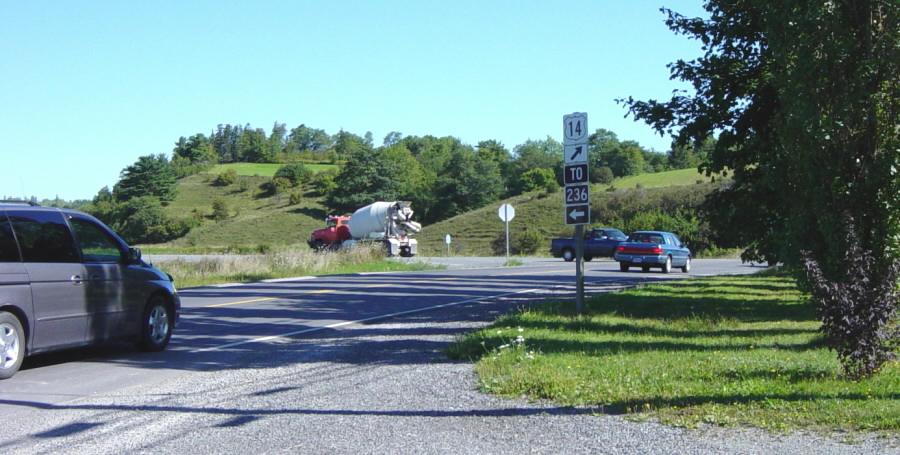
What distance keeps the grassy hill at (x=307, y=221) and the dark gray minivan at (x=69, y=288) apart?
55611 mm

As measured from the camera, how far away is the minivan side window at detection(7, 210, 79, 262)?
1036cm

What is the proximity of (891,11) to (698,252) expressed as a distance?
52436 millimetres

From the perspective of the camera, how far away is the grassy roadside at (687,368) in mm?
7430

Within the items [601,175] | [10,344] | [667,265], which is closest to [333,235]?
[667,265]

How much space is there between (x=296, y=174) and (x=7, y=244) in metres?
108

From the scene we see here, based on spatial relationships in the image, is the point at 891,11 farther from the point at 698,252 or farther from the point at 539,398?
the point at 698,252

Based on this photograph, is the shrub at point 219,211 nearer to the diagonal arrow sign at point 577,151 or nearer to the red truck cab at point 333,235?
the red truck cab at point 333,235

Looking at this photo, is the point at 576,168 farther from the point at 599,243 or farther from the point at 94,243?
the point at 599,243

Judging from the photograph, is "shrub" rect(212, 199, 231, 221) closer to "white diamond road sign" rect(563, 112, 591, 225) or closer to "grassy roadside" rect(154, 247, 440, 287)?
"grassy roadside" rect(154, 247, 440, 287)

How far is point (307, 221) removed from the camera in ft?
290

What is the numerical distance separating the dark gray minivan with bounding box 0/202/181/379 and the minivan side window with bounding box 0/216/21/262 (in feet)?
0.03

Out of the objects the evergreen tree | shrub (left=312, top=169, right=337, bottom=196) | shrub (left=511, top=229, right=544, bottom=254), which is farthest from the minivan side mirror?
shrub (left=312, top=169, right=337, bottom=196)

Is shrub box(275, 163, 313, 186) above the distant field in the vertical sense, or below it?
below

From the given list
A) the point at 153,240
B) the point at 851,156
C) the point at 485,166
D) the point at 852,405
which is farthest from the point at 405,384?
the point at 485,166
